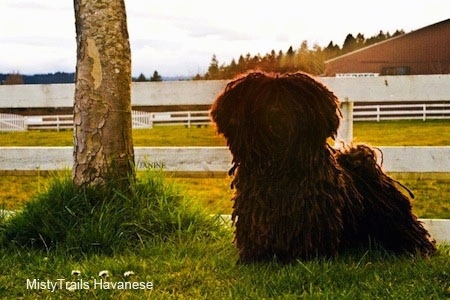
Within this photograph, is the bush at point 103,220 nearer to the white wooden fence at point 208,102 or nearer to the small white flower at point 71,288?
the white wooden fence at point 208,102

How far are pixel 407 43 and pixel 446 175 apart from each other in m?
16.2

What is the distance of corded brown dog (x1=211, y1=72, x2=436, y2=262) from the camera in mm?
3318

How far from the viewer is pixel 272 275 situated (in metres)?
3.40

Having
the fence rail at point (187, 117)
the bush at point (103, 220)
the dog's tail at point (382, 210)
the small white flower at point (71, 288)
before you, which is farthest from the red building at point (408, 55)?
the small white flower at point (71, 288)

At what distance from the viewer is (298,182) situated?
3459mm

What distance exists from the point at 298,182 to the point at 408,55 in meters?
16.8

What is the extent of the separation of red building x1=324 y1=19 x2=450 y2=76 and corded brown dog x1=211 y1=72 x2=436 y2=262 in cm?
1275

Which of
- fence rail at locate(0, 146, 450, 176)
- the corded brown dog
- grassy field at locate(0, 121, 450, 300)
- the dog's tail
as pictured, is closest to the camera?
grassy field at locate(0, 121, 450, 300)

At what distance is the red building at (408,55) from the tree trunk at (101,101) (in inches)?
484

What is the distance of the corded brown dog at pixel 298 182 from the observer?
3.32m

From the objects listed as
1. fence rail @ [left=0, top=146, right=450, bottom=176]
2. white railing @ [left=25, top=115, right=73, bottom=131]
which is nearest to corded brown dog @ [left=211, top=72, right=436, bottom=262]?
fence rail @ [left=0, top=146, right=450, bottom=176]

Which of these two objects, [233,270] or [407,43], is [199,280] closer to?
[233,270]

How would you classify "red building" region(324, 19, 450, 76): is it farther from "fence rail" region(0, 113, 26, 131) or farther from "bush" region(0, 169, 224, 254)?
"bush" region(0, 169, 224, 254)

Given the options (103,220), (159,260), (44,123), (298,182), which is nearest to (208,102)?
(103,220)
